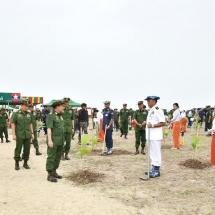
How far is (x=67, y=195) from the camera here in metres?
5.50

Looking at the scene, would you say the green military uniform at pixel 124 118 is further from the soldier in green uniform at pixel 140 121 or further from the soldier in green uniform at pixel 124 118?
the soldier in green uniform at pixel 140 121

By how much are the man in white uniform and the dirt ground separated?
0.48m

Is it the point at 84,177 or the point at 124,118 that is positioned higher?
the point at 124,118

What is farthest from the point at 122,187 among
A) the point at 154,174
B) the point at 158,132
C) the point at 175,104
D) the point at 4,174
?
the point at 175,104

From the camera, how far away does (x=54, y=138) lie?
654 cm

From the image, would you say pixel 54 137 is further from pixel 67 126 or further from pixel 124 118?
pixel 124 118

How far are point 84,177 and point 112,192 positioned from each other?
1.32 metres

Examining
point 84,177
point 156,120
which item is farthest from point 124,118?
point 84,177

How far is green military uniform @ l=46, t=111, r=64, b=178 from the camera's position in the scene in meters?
6.47

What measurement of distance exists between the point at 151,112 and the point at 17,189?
11.9 ft

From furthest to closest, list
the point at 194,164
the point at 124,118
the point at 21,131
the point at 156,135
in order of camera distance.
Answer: the point at 124,118 < the point at 194,164 < the point at 21,131 < the point at 156,135

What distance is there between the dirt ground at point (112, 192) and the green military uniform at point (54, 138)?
0.48 meters

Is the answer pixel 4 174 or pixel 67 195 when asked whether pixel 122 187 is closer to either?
pixel 67 195

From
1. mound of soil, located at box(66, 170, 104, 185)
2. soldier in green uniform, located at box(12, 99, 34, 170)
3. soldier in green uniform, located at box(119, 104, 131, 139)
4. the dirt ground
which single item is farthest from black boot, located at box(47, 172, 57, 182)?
soldier in green uniform, located at box(119, 104, 131, 139)
